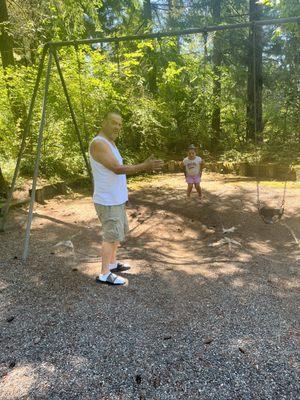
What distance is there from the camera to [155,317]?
327 cm

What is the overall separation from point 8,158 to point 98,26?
3.79m

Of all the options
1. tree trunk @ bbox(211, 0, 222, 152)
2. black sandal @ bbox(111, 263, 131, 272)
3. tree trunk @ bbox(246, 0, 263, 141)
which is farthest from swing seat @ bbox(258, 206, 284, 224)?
tree trunk @ bbox(211, 0, 222, 152)

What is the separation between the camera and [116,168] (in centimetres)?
342

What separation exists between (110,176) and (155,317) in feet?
4.56

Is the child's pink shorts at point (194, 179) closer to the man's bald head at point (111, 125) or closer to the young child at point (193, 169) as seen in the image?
the young child at point (193, 169)

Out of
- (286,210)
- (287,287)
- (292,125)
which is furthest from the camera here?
(292,125)

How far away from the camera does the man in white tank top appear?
11.3 feet

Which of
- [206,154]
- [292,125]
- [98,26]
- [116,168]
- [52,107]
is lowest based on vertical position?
[206,154]

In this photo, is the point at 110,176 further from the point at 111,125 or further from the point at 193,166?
the point at 193,166

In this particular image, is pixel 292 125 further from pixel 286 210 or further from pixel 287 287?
pixel 287 287

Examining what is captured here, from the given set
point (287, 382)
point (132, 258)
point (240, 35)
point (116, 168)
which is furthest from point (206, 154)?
point (287, 382)

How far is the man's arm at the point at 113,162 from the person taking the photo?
3393 millimetres

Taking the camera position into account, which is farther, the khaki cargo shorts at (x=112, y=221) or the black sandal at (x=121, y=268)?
the black sandal at (x=121, y=268)

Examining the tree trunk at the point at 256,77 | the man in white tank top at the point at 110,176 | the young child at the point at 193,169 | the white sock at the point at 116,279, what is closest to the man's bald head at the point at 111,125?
the man in white tank top at the point at 110,176
